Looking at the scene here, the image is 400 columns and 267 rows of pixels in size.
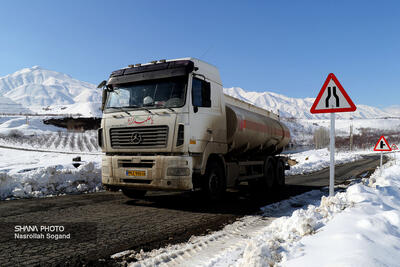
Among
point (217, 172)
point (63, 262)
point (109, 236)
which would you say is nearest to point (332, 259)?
point (63, 262)

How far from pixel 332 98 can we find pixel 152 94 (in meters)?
4.10

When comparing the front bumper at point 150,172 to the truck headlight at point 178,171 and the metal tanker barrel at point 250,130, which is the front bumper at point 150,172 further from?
the metal tanker barrel at point 250,130

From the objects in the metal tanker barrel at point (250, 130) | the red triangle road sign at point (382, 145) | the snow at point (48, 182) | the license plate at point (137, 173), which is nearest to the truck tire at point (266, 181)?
the metal tanker barrel at point (250, 130)

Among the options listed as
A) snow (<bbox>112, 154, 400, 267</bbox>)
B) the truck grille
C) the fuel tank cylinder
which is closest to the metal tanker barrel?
the fuel tank cylinder

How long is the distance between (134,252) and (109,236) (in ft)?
2.85

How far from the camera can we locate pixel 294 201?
8.62m

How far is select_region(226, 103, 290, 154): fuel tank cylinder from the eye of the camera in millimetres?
8812

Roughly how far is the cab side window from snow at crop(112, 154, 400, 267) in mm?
2982

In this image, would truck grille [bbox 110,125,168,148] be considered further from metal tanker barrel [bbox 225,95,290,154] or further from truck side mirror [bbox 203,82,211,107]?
metal tanker barrel [bbox 225,95,290,154]

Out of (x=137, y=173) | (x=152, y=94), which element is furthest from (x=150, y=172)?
(x=152, y=94)

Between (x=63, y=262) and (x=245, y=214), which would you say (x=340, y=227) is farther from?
(x=63, y=262)

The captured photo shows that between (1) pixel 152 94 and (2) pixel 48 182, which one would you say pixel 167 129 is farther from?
(2) pixel 48 182

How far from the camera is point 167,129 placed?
6.91 m

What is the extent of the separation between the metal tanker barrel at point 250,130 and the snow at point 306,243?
3494 millimetres
